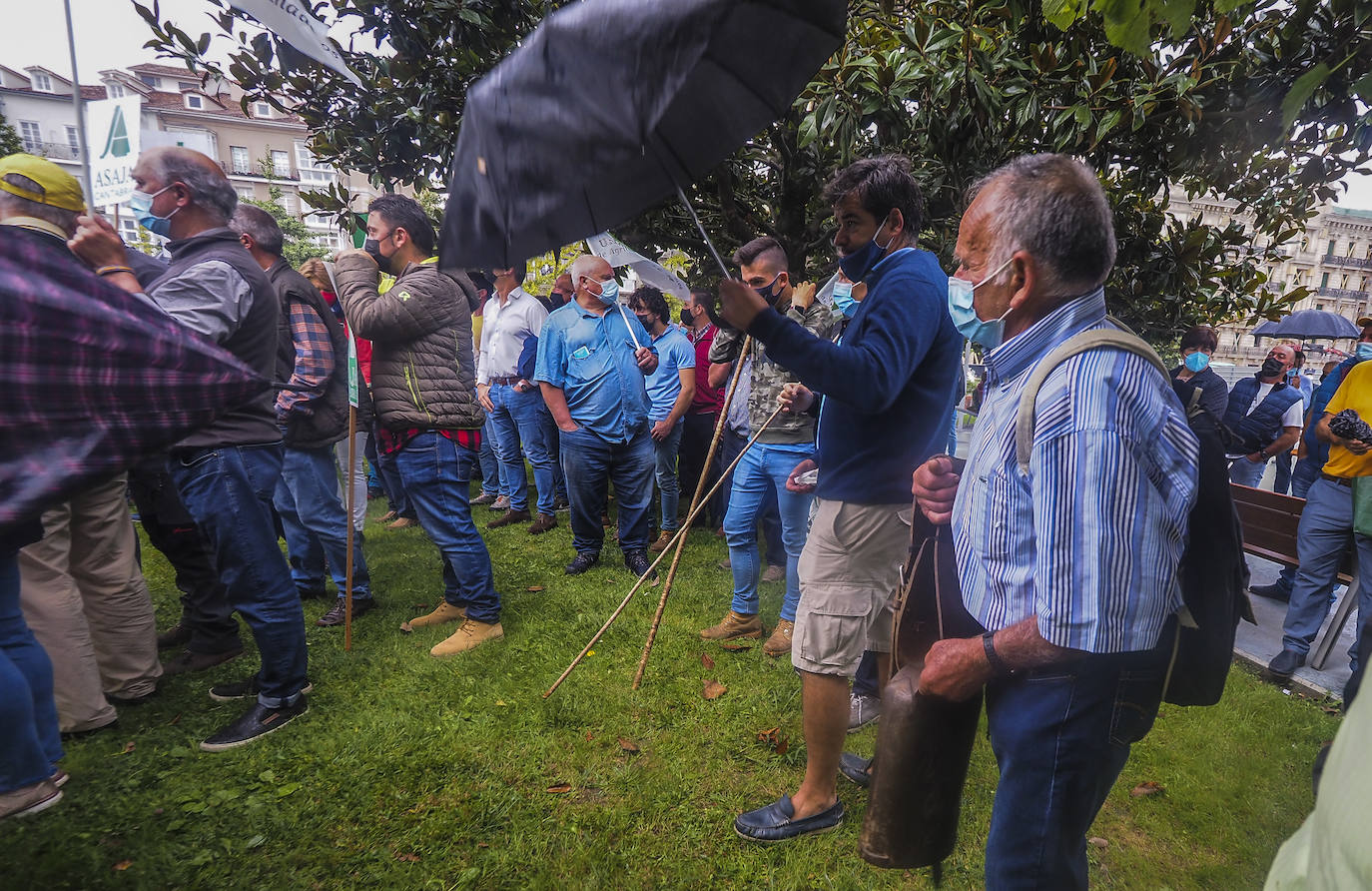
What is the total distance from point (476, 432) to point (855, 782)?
2.66 metres

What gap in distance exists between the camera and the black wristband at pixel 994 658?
146 centimetres

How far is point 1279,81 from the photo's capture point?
4012mm

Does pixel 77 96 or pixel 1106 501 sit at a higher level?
pixel 77 96

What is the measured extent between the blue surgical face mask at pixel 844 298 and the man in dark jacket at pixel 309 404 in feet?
10.1

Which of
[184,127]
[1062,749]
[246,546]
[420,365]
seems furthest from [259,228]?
[184,127]

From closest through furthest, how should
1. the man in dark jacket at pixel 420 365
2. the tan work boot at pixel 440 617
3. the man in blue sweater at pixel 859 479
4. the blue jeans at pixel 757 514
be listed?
the man in blue sweater at pixel 859 479, the man in dark jacket at pixel 420 365, the blue jeans at pixel 757 514, the tan work boot at pixel 440 617

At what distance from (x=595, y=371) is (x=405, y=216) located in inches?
74.4

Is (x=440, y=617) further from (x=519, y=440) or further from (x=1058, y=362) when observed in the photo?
(x=1058, y=362)

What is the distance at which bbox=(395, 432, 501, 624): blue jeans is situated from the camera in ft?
12.0

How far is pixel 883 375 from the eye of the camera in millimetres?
2074

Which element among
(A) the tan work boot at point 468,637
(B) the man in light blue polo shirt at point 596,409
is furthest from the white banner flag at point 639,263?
(A) the tan work boot at point 468,637

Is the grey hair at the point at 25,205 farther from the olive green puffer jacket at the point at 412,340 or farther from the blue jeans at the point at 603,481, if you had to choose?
the blue jeans at the point at 603,481

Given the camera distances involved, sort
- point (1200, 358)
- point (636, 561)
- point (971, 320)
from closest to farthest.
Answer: point (971, 320), point (636, 561), point (1200, 358)

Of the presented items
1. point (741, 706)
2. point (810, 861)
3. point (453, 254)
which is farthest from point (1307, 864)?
point (741, 706)
